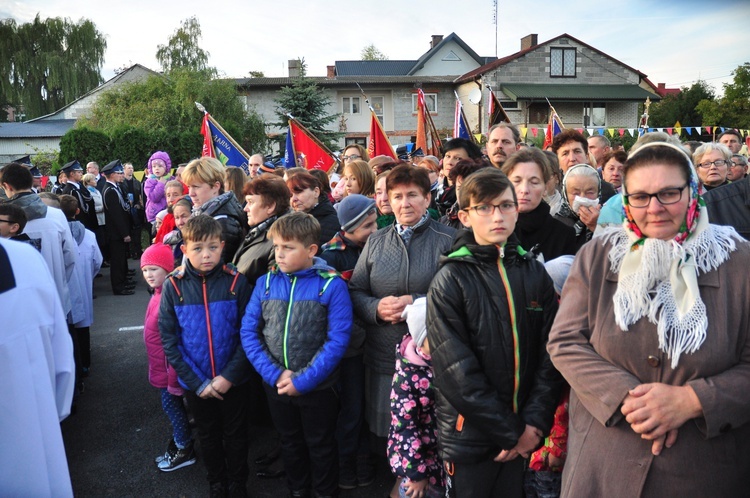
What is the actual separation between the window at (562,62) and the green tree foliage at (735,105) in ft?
28.3

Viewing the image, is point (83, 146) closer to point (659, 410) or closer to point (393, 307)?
point (393, 307)

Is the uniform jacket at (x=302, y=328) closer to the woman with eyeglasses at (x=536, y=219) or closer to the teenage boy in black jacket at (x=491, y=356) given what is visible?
the teenage boy in black jacket at (x=491, y=356)

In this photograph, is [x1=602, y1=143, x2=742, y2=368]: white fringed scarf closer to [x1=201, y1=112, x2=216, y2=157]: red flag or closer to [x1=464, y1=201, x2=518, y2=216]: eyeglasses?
[x1=464, y1=201, x2=518, y2=216]: eyeglasses

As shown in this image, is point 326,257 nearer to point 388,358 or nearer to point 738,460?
point 388,358

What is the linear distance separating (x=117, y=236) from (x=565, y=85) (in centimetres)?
3120

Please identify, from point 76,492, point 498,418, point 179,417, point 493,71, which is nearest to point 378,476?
point 179,417

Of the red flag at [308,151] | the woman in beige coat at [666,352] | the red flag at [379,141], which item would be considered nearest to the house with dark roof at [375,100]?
the red flag at [308,151]

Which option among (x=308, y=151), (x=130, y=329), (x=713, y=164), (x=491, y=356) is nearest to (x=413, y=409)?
(x=491, y=356)

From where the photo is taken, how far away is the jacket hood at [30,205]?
15.4 ft

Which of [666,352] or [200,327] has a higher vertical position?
[666,352]

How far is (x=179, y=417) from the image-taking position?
385cm

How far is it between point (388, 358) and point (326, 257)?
2.83ft

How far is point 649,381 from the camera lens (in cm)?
178

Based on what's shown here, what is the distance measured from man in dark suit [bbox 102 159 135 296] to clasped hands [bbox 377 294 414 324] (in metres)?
7.53
